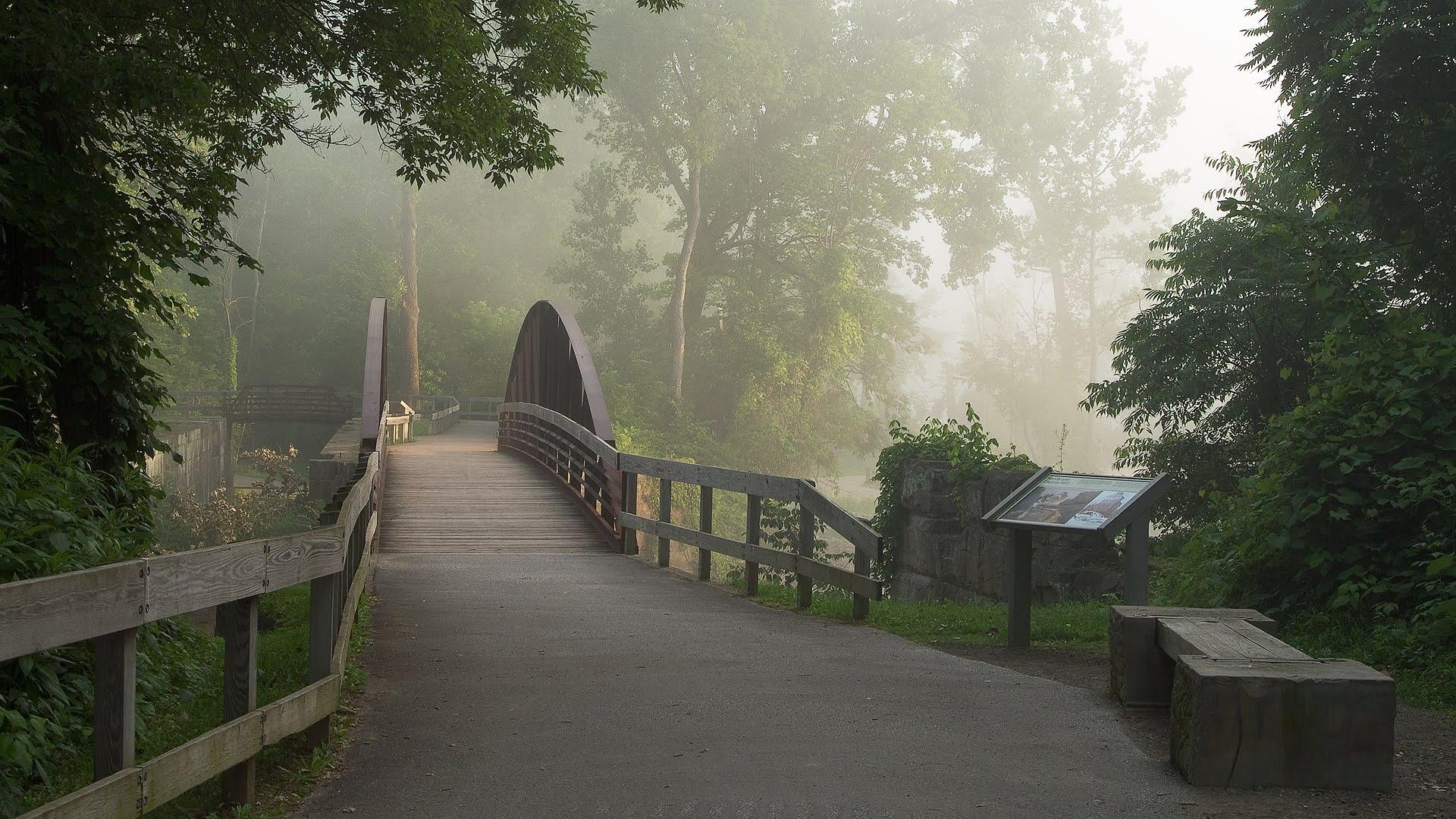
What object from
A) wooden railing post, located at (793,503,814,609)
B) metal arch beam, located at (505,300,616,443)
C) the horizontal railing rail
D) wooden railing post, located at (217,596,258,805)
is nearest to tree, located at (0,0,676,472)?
the horizontal railing rail

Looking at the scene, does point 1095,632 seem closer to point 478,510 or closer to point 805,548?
point 805,548

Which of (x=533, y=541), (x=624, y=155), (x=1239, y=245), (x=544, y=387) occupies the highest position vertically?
(x=624, y=155)

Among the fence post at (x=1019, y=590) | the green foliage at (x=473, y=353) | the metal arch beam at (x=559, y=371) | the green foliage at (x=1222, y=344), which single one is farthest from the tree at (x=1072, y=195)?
the fence post at (x=1019, y=590)

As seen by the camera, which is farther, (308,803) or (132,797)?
(308,803)

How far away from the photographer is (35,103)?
6.49 metres

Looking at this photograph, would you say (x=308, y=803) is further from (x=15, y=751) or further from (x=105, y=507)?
(x=105, y=507)

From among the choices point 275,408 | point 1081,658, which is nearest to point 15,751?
point 1081,658

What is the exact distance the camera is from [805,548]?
29.9 ft

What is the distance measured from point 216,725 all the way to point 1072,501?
4421 mm

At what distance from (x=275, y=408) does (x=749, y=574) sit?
33387mm

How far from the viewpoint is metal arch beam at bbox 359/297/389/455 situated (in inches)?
561

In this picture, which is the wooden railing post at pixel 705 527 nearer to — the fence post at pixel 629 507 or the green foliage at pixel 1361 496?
the fence post at pixel 629 507

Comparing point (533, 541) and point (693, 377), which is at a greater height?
point (693, 377)

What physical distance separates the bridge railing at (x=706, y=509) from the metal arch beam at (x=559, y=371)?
0.35 m
